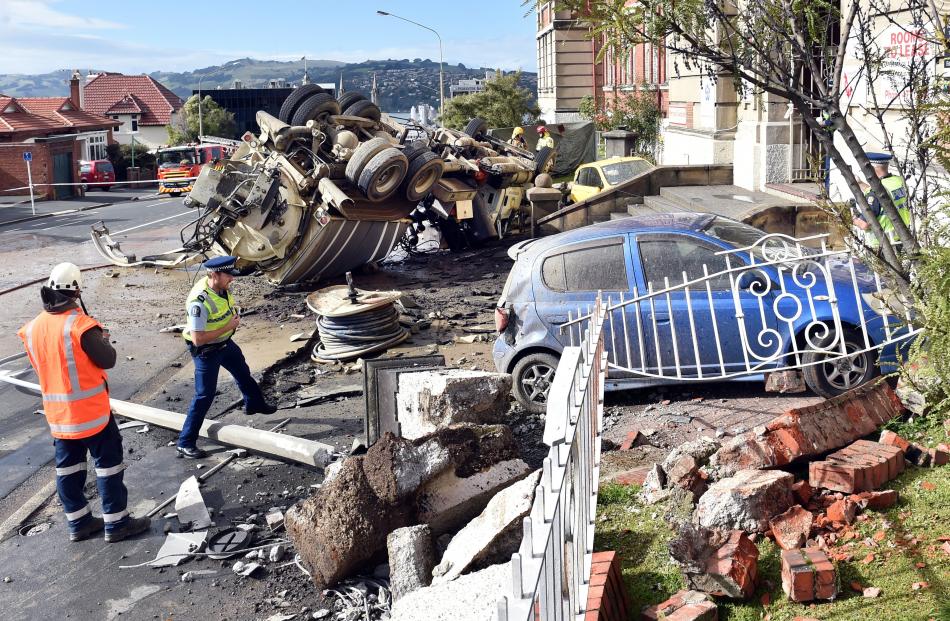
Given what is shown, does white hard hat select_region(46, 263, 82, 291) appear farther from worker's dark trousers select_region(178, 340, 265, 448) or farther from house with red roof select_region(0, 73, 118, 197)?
house with red roof select_region(0, 73, 118, 197)

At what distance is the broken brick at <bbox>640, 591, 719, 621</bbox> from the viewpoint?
13.3 ft

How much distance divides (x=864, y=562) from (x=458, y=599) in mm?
1859

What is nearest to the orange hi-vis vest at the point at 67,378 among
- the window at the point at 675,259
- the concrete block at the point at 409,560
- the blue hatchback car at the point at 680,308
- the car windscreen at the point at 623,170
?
the concrete block at the point at 409,560

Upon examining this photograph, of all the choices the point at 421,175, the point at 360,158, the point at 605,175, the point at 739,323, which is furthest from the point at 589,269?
the point at 605,175

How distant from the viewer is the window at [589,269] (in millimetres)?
7875

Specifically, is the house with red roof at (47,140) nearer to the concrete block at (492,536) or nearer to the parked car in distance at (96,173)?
the parked car in distance at (96,173)

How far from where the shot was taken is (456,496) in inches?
222

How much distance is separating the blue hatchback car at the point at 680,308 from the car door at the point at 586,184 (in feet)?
35.1

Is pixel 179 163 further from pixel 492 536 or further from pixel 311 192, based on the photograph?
pixel 492 536

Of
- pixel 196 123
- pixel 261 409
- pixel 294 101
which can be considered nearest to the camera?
pixel 261 409

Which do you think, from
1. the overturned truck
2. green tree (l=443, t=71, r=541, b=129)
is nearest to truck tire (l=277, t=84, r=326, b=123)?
the overturned truck

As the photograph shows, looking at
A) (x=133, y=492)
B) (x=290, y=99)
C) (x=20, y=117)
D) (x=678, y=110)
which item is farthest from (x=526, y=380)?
(x=20, y=117)

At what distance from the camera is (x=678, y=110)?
22.4 metres

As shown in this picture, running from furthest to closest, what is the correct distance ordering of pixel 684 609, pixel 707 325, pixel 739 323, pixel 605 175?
pixel 605 175
pixel 707 325
pixel 739 323
pixel 684 609
